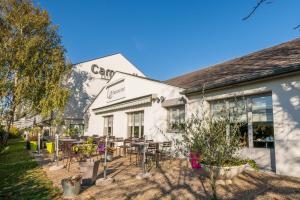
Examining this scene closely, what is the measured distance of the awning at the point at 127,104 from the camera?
44.4 feet

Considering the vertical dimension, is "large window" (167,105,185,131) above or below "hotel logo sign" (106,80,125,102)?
below

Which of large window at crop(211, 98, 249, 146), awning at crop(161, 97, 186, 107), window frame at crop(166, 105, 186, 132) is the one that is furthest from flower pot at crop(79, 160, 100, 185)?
awning at crop(161, 97, 186, 107)

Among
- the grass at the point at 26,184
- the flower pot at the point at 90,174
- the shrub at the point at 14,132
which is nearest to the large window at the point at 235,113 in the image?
the flower pot at the point at 90,174

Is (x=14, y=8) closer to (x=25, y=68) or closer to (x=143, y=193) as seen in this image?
(x=25, y=68)

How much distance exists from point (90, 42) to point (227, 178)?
25958 millimetres

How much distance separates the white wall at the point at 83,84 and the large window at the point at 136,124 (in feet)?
35.1

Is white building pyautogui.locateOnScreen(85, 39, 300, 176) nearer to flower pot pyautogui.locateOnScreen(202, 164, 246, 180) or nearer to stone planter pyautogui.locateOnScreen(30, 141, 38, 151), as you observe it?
flower pot pyautogui.locateOnScreen(202, 164, 246, 180)

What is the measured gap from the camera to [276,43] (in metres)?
13.5

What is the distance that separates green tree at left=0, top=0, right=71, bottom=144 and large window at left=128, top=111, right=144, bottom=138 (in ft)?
25.3

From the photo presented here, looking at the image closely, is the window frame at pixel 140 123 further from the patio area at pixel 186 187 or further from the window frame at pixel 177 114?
the patio area at pixel 186 187

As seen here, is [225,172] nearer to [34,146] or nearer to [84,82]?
[34,146]

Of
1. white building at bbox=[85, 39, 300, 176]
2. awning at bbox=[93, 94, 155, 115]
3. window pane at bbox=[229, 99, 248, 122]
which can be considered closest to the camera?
window pane at bbox=[229, 99, 248, 122]

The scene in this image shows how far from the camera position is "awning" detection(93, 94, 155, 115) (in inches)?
533

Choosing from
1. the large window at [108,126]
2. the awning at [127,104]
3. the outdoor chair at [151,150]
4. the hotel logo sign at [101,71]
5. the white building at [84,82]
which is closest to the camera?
the outdoor chair at [151,150]
